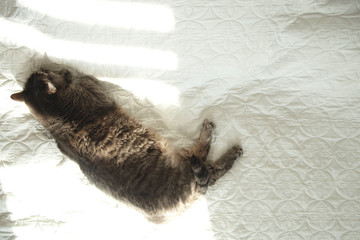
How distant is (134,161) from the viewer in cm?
129

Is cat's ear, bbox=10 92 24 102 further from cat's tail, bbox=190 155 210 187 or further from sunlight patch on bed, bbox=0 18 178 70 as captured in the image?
cat's tail, bbox=190 155 210 187

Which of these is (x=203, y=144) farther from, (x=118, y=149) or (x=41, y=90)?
(x=41, y=90)

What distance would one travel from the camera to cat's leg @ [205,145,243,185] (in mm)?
1386

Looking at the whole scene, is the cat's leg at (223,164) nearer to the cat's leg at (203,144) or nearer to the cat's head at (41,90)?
the cat's leg at (203,144)

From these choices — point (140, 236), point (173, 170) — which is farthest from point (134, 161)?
point (140, 236)

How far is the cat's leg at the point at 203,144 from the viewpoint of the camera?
1.41m

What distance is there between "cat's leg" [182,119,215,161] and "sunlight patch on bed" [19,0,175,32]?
53 cm

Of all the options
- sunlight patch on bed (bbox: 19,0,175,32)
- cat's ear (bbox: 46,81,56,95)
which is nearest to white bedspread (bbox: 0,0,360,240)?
sunlight patch on bed (bbox: 19,0,175,32)

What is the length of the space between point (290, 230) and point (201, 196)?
517mm

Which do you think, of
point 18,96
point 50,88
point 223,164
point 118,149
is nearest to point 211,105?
point 223,164

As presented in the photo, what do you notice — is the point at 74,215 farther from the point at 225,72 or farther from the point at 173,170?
the point at 225,72

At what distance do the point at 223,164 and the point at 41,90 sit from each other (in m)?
0.99

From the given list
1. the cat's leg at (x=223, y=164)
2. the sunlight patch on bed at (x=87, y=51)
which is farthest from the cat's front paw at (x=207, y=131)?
the sunlight patch on bed at (x=87, y=51)

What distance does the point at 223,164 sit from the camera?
4.59ft
